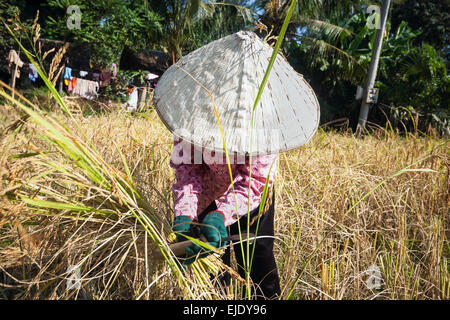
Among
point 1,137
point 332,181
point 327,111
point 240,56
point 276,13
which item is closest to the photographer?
point 1,137

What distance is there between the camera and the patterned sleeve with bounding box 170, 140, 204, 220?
75 cm

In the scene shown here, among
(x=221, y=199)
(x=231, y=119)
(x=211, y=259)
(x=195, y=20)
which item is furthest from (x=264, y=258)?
(x=195, y=20)

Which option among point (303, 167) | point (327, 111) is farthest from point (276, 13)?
point (303, 167)

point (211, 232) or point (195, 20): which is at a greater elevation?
point (195, 20)

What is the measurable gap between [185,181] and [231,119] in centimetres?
25

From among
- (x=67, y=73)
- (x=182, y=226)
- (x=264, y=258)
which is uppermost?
(x=67, y=73)

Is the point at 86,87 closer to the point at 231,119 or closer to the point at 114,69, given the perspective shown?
the point at 114,69

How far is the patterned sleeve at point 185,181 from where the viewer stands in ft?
2.46

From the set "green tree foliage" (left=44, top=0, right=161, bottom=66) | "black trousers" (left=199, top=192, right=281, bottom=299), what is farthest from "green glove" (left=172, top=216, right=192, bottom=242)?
"green tree foliage" (left=44, top=0, right=161, bottom=66)

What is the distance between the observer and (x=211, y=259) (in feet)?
2.81

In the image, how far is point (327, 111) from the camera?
1087 centimetres
